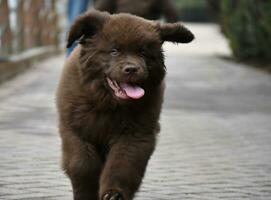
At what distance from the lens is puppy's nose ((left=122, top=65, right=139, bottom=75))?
4.54 metres

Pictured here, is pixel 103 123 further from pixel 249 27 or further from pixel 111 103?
pixel 249 27

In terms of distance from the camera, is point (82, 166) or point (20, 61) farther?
point (20, 61)

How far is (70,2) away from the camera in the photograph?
12.2m

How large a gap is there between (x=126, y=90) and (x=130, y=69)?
0.20 metres

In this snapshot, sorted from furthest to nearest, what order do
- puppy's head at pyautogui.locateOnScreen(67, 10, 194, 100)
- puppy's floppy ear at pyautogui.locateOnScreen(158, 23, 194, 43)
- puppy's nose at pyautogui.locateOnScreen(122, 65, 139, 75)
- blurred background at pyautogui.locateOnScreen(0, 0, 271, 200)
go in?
blurred background at pyautogui.locateOnScreen(0, 0, 271, 200)
puppy's floppy ear at pyautogui.locateOnScreen(158, 23, 194, 43)
puppy's head at pyautogui.locateOnScreen(67, 10, 194, 100)
puppy's nose at pyautogui.locateOnScreen(122, 65, 139, 75)

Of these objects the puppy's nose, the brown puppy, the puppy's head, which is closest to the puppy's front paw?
the brown puppy

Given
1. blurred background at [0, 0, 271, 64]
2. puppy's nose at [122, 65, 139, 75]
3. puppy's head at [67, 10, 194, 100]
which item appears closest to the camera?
puppy's nose at [122, 65, 139, 75]

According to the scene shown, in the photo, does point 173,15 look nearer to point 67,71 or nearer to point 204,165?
point 204,165

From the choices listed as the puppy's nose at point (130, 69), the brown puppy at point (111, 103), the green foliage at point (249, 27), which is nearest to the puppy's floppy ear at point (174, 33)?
the brown puppy at point (111, 103)

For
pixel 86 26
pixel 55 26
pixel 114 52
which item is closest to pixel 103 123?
pixel 114 52

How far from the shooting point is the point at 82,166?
16.0ft

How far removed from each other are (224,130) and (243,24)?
32.8 ft

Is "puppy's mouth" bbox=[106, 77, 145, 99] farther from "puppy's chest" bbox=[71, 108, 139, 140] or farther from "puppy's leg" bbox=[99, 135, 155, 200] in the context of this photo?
"puppy's leg" bbox=[99, 135, 155, 200]

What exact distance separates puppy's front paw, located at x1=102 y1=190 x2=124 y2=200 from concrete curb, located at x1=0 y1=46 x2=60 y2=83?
8943 millimetres
